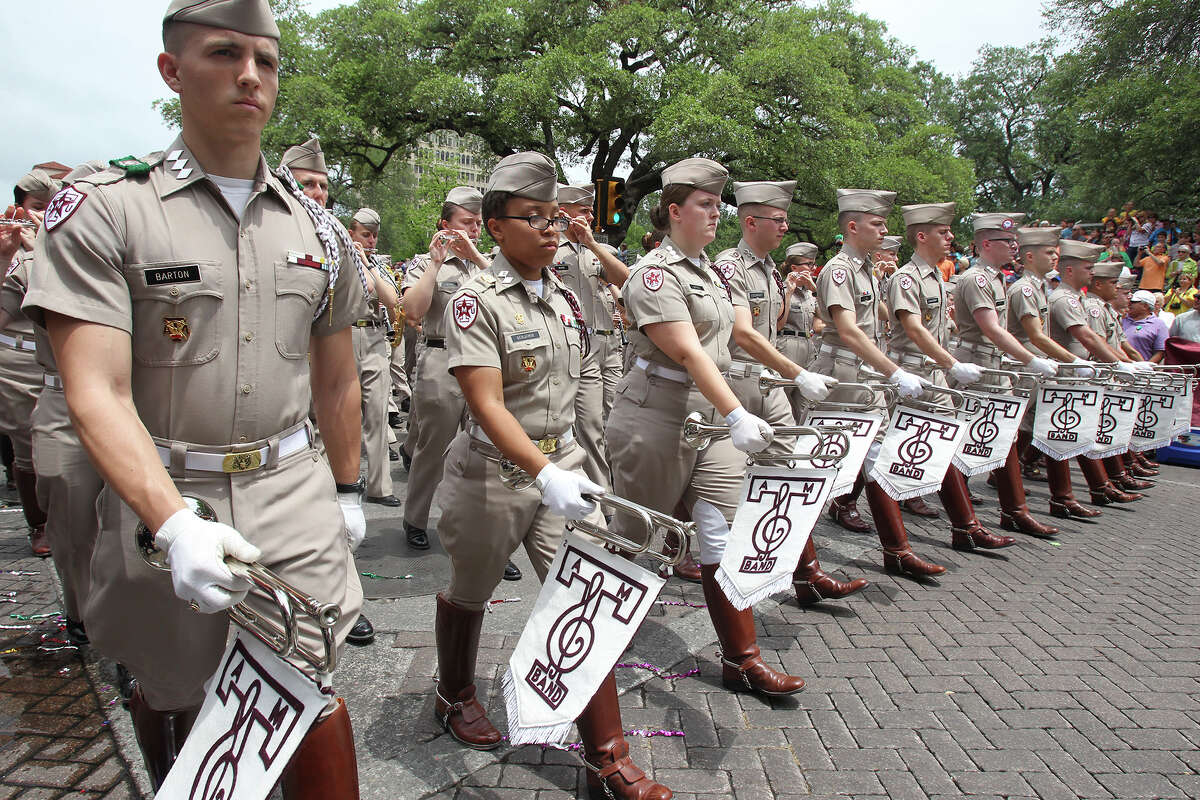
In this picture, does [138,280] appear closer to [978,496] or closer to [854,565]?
[854,565]

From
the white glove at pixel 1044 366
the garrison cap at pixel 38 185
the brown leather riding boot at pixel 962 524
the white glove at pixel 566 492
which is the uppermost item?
the garrison cap at pixel 38 185

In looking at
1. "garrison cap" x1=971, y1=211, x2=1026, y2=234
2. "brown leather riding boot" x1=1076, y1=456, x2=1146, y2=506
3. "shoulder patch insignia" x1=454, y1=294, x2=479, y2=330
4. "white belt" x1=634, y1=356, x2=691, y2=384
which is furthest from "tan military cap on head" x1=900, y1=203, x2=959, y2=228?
"shoulder patch insignia" x1=454, y1=294, x2=479, y2=330

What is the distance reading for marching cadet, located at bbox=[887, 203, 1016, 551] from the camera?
5.77 metres

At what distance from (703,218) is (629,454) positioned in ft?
3.74

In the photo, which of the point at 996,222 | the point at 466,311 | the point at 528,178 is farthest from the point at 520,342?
the point at 996,222

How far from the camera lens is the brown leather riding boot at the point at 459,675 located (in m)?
3.03

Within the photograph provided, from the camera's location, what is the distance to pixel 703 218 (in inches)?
Answer: 149

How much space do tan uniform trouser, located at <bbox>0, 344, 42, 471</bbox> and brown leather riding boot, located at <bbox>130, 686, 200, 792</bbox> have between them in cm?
354

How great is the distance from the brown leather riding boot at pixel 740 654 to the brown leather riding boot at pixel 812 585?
1131 mm

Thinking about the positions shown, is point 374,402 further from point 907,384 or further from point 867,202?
point 867,202

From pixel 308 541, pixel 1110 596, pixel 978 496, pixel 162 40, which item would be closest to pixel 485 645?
pixel 308 541

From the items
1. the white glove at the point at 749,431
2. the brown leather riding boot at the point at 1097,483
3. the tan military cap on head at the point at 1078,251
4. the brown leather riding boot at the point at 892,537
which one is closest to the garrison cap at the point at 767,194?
the brown leather riding boot at the point at 892,537

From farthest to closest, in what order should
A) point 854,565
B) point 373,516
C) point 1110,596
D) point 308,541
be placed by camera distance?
1. point 373,516
2. point 854,565
3. point 1110,596
4. point 308,541

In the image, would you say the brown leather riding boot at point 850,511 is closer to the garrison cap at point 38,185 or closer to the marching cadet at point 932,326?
the marching cadet at point 932,326
